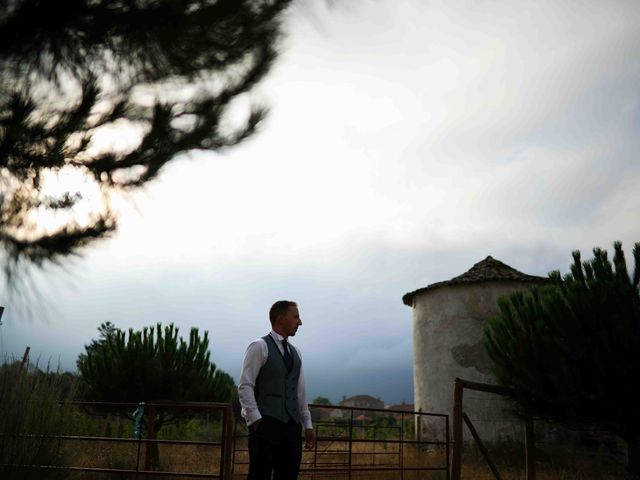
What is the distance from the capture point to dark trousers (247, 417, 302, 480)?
3.78 meters

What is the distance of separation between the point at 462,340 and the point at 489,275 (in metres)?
1.85

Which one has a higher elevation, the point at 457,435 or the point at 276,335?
the point at 276,335

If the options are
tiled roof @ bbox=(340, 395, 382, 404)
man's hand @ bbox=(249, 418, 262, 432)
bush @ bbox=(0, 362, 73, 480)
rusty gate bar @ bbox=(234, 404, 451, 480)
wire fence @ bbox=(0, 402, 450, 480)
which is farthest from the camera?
tiled roof @ bbox=(340, 395, 382, 404)

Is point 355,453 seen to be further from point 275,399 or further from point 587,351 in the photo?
point 275,399

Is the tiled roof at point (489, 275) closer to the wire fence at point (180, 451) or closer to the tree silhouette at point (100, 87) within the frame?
the wire fence at point (180, 451)

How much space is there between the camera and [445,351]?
16.1 m

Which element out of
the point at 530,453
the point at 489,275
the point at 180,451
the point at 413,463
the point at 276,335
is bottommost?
the point at 180,451

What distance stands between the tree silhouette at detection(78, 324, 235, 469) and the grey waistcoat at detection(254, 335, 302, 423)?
10646 mm

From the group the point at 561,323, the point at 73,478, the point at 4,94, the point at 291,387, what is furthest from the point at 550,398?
the point at 4,94

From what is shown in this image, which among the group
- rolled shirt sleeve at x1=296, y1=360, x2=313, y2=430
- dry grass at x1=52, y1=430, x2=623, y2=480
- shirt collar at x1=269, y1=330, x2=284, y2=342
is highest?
shirt collar at x1=269, y1=330, x2=284, y2=342

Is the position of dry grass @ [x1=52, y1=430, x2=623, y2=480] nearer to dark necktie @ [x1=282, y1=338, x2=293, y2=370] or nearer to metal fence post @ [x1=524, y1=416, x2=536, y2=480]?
metal fence post @ [x1=524, y1=416, x2=536, y2=480]

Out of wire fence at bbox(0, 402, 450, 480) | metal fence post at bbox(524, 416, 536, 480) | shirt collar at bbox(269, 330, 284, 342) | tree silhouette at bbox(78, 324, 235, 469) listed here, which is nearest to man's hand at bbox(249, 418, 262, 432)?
shirt collar at bbox(269, 330, 284, 342)

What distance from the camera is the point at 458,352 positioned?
15.8 m

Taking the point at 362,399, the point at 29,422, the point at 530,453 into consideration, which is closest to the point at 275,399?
the point at 29,422
